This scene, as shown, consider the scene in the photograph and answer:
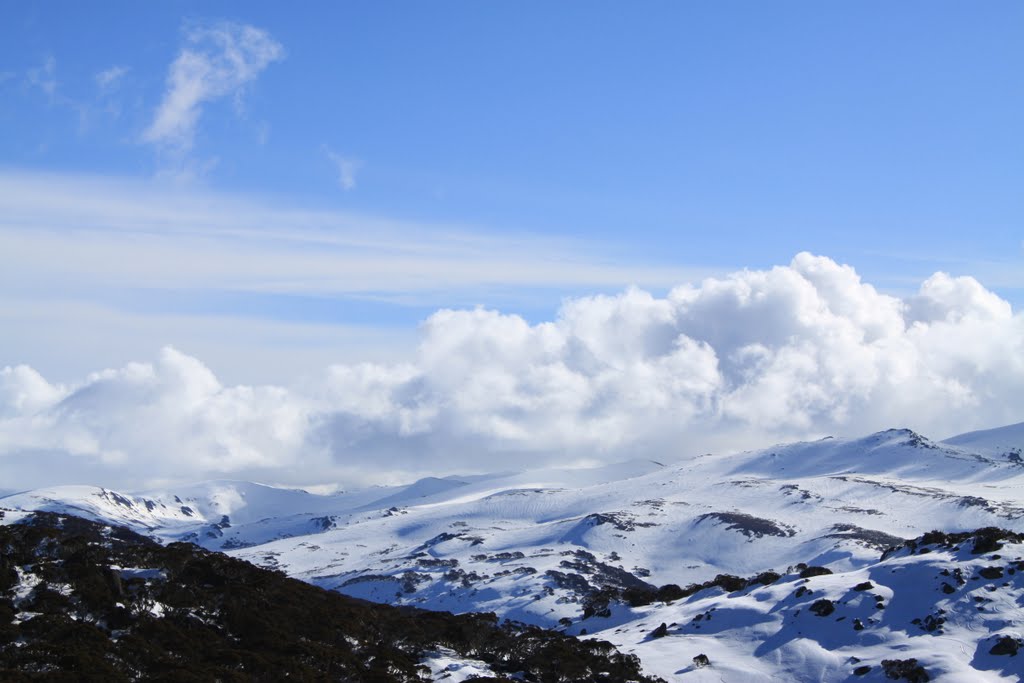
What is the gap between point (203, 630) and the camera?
2869 inches

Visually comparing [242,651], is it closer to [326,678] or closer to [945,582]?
[326,678]

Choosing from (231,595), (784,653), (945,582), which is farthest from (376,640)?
(945,582)

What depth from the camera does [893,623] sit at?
307 feet

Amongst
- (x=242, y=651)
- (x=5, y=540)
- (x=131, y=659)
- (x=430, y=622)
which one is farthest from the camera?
(x=430, y=622)

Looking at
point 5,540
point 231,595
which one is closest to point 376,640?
point 231,595

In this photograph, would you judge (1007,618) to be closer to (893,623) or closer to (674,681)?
(893,623)

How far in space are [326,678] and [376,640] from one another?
1672cm

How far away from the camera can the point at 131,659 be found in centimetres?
6262

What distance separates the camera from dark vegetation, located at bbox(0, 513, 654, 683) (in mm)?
62312

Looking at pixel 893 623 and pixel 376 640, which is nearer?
pixel 376 640

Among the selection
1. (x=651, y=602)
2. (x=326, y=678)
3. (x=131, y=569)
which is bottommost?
(x=651, y=602)

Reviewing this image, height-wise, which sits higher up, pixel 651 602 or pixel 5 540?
pixel 5 540

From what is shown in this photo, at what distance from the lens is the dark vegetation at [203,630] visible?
6231cm

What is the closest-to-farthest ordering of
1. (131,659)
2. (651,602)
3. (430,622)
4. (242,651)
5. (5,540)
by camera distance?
(131,659) → (242,651) → (5,540) → (430,622) → (651,602)
